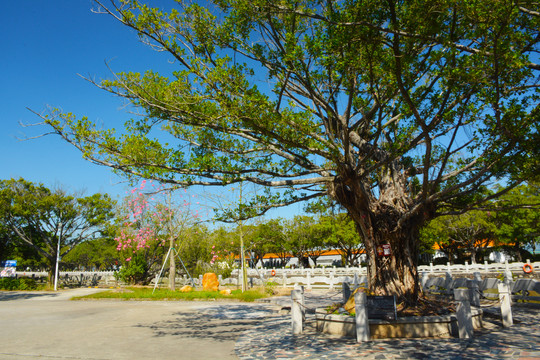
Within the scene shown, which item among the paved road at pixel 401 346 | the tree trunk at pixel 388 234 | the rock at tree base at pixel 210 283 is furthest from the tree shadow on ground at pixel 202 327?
the rock at tree base at pixel 210 283

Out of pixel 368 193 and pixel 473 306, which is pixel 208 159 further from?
pixel 473 306

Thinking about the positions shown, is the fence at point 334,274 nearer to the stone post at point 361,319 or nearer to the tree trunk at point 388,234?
the tree trunk at point 388,234

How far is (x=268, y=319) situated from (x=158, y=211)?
16.1 metres

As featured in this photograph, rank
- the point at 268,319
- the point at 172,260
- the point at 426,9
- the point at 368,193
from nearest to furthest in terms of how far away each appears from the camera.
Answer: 1. the point at 426,9
2. the point at 368,193
3. the point at 268,319
4. the point at 172,260

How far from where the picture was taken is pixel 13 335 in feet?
31.9

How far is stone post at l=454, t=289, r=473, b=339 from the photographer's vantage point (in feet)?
26.1

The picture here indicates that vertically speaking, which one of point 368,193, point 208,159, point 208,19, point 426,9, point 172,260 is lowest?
point 172,260

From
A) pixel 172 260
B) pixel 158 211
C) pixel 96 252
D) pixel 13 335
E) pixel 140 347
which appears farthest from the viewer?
pixel 96 252

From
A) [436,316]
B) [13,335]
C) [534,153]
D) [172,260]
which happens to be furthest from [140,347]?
[172,260]

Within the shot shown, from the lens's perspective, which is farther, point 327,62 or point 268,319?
point 268,319

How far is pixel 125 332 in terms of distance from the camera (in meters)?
10.2

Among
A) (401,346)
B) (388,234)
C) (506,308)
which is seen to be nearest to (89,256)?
(388,234)

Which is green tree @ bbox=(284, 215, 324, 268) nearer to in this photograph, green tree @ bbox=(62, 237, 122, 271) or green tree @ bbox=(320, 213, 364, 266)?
green tree @ bbox=(320, 213, 364, 266)

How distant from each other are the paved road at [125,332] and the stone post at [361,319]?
2810 mm
